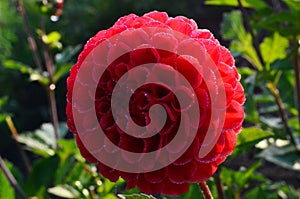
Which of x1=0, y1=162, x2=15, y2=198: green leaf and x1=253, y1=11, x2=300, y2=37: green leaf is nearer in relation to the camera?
x1=253, y1=11, x2=300, y2=37: green leaf

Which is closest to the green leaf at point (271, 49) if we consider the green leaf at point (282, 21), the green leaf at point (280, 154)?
the green leaf at point (282, 21)

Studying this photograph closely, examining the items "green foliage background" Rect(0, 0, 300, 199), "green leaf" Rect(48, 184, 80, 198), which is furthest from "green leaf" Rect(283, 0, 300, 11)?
"green leaf" Rect(48, 184, 80, 198)

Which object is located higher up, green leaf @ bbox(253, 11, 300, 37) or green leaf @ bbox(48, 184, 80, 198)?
green leaf @ bbox(253, 11, 300, 37)

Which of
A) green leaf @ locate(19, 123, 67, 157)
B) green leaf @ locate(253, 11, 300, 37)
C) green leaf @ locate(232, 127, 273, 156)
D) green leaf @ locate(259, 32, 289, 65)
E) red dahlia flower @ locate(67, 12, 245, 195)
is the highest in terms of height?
red dahlia flower @ locate(67, 12, 245, 195)

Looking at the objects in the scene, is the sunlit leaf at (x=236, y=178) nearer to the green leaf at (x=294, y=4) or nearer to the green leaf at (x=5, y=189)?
the green leaf at (x=294, y=4)

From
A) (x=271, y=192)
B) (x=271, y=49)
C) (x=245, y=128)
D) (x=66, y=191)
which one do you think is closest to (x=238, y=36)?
(x=271, y=49)

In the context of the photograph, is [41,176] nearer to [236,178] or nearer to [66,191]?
[66,191]

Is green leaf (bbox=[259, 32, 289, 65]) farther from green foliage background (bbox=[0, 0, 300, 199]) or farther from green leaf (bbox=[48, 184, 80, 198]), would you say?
green leaf (bbox=[48, 184, 80, 198])
